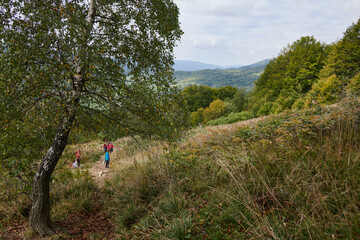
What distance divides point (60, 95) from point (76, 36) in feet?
3.83

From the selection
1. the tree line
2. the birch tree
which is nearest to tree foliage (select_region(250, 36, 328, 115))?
the tree line

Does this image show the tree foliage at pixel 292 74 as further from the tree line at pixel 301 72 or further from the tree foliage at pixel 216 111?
the tree foliage at pixel 216 111

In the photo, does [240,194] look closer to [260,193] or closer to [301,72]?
[260,193]

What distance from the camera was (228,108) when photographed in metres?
55.0

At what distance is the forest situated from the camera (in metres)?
2.51

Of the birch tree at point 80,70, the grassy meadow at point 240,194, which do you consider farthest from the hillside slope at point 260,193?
the birch tree at point 80,70

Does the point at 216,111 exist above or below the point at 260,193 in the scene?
below

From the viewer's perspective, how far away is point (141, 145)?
4828 mm

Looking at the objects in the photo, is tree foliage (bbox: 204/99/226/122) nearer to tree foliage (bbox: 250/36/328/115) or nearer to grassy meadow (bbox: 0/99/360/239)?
tree foliage (bbox: 250/36/328/115)

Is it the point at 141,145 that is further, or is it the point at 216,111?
the point at 216,111

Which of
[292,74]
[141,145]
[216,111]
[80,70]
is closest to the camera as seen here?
[80,70]

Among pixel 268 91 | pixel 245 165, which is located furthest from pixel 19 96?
pixel 268 91

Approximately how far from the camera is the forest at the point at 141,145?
8.23 feet

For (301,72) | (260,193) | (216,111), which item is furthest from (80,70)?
(216,111)
